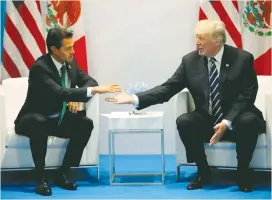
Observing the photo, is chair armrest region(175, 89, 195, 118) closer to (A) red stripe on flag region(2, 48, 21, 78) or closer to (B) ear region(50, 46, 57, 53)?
(B) ear region(50, 46, 57, 53)

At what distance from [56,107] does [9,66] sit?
4.79 feet

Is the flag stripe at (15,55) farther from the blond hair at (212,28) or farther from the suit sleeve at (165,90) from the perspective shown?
the blond hair at (212,28)

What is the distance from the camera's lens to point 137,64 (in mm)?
5863

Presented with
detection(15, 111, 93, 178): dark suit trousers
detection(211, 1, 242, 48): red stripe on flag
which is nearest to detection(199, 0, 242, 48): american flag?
detection(211, 1, 242, 48): red stripe on flag

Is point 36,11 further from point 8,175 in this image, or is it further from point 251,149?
point 251,149

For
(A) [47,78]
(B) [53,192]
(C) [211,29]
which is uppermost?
(C) [211,29]

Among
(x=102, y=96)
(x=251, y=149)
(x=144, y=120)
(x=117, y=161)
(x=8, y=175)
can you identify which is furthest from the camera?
(x=102, y=96)

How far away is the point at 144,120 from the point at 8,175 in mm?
1261

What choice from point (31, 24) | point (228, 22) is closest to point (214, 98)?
point (228, 22)

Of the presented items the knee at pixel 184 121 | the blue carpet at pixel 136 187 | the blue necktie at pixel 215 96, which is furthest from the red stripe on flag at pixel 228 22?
the knee at pixel 184 121

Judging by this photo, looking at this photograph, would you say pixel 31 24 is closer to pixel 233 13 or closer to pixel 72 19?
pixel 72 19

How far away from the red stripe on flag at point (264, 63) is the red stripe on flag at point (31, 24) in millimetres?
2085

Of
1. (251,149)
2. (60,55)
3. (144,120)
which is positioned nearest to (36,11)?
(60,55)

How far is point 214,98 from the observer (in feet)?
14.7
